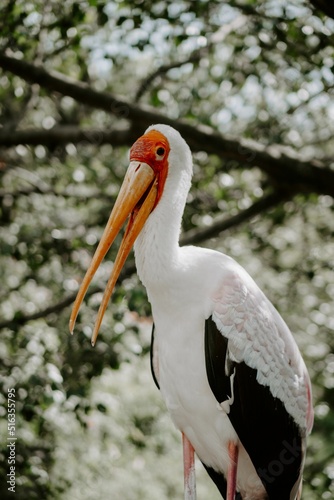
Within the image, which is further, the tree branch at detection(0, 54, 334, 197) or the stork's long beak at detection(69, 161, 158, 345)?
the tree branch at detection(0, 54, 334, 197)

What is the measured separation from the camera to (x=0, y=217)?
244 inches

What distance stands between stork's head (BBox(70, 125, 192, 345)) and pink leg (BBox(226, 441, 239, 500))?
0.76 m

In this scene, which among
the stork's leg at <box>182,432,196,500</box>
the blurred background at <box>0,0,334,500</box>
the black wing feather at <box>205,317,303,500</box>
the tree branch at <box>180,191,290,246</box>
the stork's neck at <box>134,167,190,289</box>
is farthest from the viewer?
the tree branch at <box>180,191,290,246</box>

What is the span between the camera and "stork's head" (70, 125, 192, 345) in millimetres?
3531

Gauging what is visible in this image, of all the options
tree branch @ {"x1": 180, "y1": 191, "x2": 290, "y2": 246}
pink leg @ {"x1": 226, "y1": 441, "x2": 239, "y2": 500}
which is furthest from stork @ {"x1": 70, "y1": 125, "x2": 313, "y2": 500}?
tree branch @ {"x1": 180, "y1": 191, "x2": 290, "y2": 246}

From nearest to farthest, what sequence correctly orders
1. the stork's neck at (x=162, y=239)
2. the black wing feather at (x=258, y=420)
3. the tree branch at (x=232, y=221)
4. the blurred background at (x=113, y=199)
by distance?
1. the black wing feather at (x=258, y=420)
2. the stork's neck at (x=162, y=239)
3. the blurred background at (x=113, y=199)
4. the tree branch at (x=232, y=221)

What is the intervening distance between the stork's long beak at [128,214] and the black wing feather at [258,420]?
485mm

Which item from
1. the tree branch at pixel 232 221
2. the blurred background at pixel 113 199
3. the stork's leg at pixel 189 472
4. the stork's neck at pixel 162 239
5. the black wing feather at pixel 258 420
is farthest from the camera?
the tree branch at pixel 232 221

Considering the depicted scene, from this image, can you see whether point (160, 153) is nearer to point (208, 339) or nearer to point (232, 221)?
point (208, 339)

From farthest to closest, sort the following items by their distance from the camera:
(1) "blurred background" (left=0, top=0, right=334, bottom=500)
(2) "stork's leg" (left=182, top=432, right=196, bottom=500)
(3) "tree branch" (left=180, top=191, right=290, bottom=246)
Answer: (3) "tree branch" (left=180, top=191, right=290, bottom=246), (1) "blurred background" (left=0, top=0, right=334, bottom=500), (2) "stork's leg" (left=182, top=432, right=196, bottom=500)

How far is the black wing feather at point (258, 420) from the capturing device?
3.37 m

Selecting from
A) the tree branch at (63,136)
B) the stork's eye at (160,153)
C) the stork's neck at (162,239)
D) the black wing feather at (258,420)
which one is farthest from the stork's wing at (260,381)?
the tree branch at (63,136)

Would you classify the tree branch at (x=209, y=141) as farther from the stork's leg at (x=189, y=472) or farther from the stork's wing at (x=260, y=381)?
the stork's leg at (x=189, y=472)

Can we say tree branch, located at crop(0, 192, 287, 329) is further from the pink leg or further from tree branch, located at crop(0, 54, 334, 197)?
the pink leg
